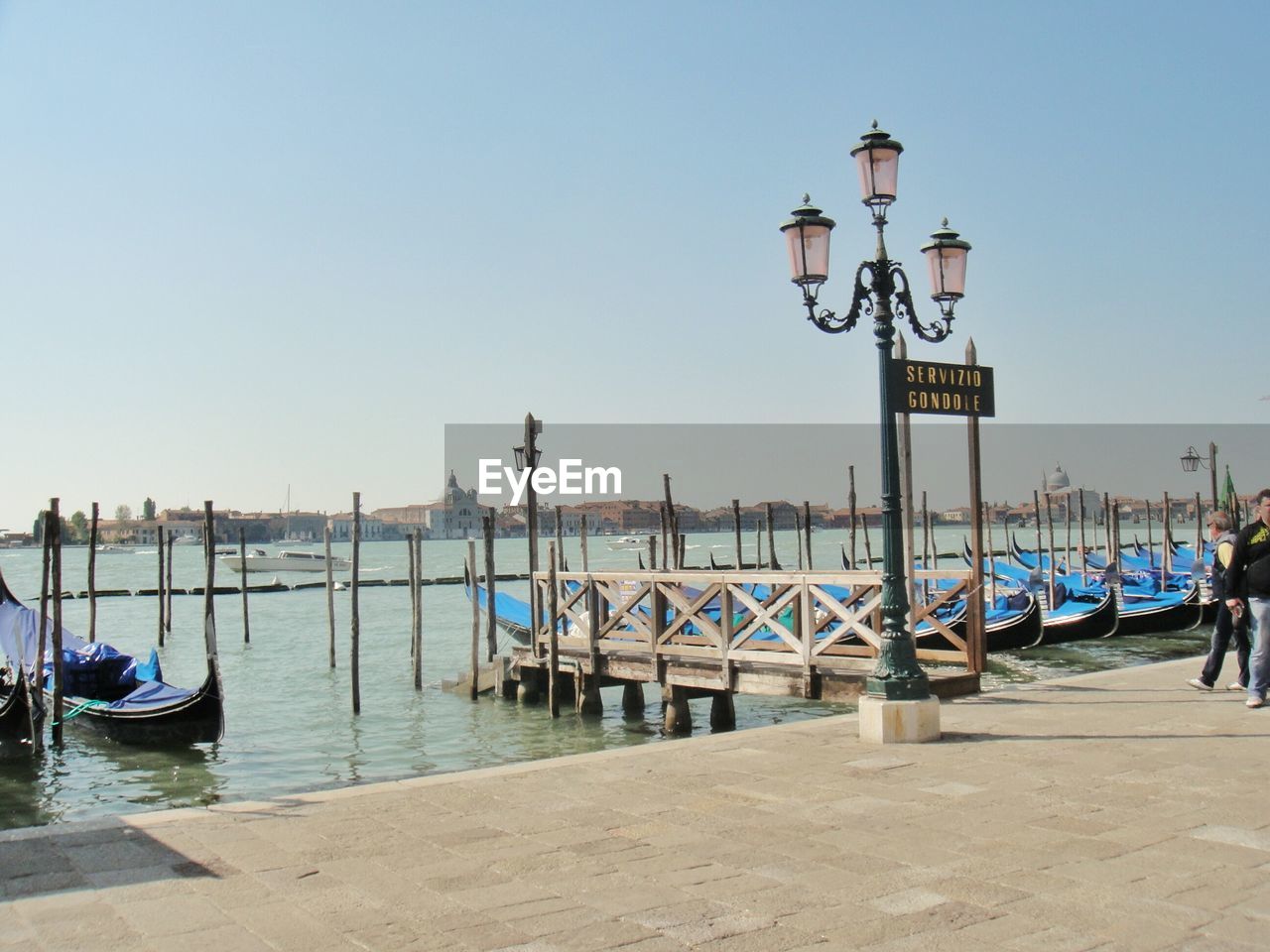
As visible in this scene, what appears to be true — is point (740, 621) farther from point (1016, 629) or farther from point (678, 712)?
point (1016, 629)

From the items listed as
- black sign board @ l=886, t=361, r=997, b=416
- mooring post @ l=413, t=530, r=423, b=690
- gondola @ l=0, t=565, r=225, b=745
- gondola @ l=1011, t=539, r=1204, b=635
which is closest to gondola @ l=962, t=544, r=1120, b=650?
gondola @ l=1011, t=539, r=1204, b=635

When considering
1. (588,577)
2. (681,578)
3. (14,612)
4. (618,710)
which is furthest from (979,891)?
(14,612)

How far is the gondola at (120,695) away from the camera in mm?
11500

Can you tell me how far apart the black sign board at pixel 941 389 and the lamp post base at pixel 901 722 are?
169cm

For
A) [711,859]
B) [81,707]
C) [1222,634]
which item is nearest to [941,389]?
[1222,634]

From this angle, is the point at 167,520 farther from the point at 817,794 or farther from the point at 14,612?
the point at 817,794

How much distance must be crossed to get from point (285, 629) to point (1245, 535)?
2791 centimetres

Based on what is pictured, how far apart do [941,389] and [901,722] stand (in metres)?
2.07

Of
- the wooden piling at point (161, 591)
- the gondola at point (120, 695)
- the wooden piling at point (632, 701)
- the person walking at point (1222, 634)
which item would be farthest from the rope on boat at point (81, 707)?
the wooden piling at point (161, 591)

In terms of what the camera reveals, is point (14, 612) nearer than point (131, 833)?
No

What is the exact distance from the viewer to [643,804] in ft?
16.1

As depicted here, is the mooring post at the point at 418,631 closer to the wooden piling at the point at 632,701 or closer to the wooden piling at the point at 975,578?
the wooden piling at the point at 632,701

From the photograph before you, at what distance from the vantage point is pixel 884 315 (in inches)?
264

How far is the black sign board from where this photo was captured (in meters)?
6.77
